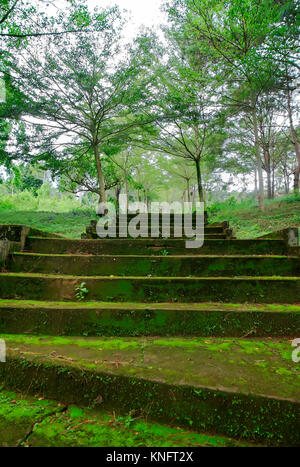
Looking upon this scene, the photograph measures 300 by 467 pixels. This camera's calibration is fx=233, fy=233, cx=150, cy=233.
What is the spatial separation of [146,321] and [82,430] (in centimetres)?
80

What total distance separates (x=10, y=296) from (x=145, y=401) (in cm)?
155

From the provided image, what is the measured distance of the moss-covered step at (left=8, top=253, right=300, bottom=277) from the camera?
2367 mm

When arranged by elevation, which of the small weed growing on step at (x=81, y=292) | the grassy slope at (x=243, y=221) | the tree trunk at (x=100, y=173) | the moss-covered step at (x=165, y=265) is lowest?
the small weed growing on step at (x=81, y=292)

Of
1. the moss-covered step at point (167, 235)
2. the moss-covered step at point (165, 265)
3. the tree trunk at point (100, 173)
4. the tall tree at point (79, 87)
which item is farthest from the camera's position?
the tree trunk at point (100, 173)

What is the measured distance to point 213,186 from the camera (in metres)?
24.5

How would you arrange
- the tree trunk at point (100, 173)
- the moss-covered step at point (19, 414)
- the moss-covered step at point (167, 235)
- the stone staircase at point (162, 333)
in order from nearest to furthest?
the moss-covered step at point (19, 414)
the stone staircase at point (162, 333)
the moss-covered step at point (167, 235)
the tree trunk at point (100, 173)

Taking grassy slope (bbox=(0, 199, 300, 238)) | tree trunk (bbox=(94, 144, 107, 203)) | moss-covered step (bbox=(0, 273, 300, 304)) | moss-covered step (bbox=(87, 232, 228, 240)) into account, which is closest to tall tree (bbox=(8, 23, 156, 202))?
tree trunk (bbox=(94, 144, 107, 203))

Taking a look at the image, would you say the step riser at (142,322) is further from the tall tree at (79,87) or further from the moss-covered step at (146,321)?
the tall tree at (79,87)

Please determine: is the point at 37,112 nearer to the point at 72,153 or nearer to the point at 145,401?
the point at 72,153

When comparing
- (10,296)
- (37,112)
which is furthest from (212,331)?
(37,112)

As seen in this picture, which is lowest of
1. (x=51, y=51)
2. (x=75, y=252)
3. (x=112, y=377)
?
(x=112, y=377)

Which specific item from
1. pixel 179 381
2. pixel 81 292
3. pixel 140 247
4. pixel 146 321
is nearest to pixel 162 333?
pixel 146 321

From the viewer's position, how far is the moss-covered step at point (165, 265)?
2.37m

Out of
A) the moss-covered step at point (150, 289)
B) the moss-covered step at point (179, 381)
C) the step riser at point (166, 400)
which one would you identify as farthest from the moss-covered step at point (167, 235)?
the step riser at point (166, 400)
